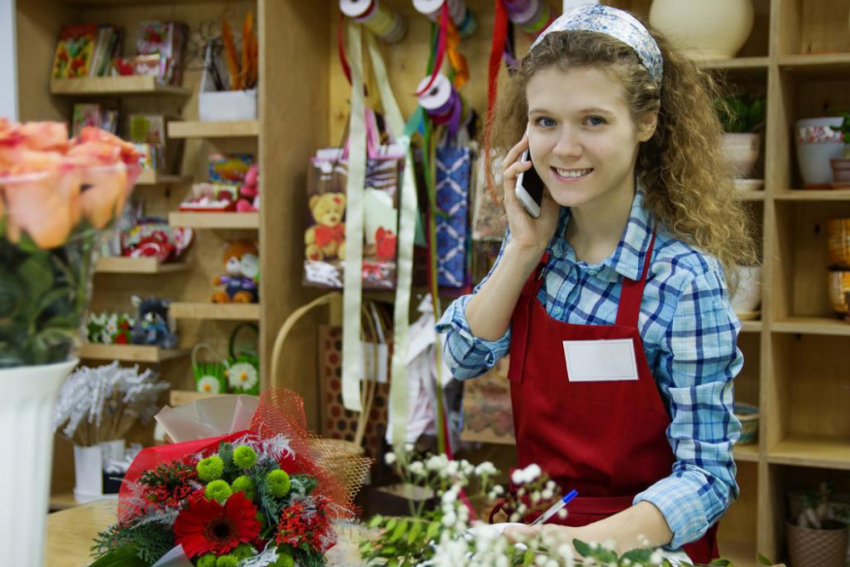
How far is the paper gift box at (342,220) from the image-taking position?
2.89m

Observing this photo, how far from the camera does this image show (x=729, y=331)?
144 cm

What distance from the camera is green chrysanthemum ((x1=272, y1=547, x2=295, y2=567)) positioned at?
1.03 m

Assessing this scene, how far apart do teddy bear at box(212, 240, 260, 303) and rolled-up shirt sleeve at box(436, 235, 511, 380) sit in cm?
159

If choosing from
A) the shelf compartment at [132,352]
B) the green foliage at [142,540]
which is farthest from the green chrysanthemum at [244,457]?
the shelf compartment at [132,352]

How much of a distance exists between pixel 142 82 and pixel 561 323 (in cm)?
213

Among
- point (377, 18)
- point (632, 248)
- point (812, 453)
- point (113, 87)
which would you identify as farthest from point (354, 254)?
point (632, 248)

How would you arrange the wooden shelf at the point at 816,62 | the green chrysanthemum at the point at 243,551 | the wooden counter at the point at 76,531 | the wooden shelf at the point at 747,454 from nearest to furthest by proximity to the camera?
the green chrysanthemum at the point at 243,551
the wooden counter at the point at 76,531
the wooden shelf at the point at 816,62
the wooden shelf at the point at 747,454

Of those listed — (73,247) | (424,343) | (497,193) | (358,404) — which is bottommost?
(358,404)

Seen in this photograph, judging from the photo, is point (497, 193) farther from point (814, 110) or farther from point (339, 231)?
point (814, 110)

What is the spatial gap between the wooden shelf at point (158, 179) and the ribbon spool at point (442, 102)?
37.2 inches

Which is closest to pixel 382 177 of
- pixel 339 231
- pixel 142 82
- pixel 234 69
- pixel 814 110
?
pixel 339 231

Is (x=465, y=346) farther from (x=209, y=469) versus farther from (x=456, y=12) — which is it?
(x=456, y=12)

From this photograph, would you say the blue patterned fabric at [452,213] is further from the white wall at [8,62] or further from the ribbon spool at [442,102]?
the white wall at [8,62]

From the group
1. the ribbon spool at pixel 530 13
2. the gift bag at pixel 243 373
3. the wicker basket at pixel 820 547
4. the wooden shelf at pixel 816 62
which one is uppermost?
the ribbon spool at pixel 530 13
